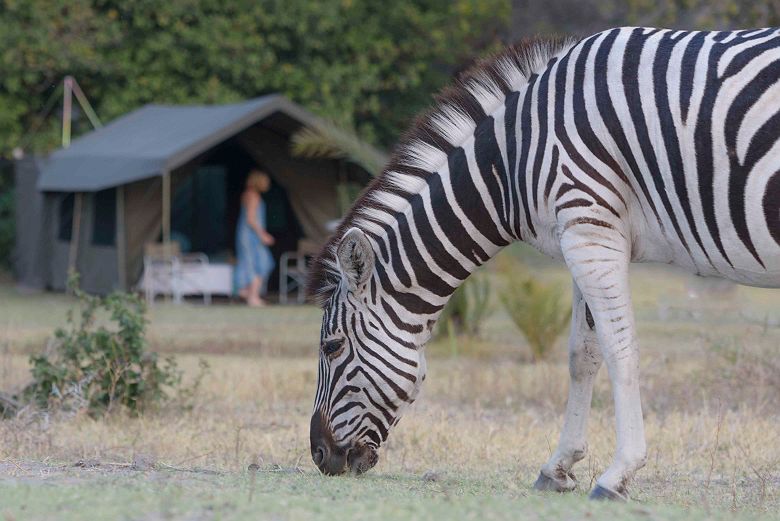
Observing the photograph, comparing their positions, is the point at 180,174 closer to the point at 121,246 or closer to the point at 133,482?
the point at 121,246

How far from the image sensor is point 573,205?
5160 millimetres

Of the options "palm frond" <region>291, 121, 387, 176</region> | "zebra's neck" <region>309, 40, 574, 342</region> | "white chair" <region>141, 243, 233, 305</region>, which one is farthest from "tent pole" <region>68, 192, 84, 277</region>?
"zebra's neck" <region>309, 40, 574, 342</region>

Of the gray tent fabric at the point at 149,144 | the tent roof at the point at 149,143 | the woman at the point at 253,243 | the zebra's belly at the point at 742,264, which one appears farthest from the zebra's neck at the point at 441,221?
the woman at the point at 253,243

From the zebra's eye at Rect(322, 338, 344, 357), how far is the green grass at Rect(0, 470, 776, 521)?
618mm

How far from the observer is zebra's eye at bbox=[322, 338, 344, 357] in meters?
5.76

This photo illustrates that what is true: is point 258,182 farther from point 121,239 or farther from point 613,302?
point 613,302

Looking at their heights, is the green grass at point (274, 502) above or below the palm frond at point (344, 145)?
below

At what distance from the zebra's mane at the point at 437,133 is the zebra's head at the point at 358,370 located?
4.8 inches

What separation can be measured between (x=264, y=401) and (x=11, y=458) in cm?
343

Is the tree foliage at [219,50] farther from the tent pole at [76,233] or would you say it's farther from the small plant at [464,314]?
the small plant at [464,314]

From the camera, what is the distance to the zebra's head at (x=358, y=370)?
18.5 feet

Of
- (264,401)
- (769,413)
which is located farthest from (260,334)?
(769,413)

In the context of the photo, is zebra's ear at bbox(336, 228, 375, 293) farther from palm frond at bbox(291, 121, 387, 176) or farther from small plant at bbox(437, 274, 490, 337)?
small plant at bbox(437, 274, 490, 337)

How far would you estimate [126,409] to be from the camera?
8.30 metres
